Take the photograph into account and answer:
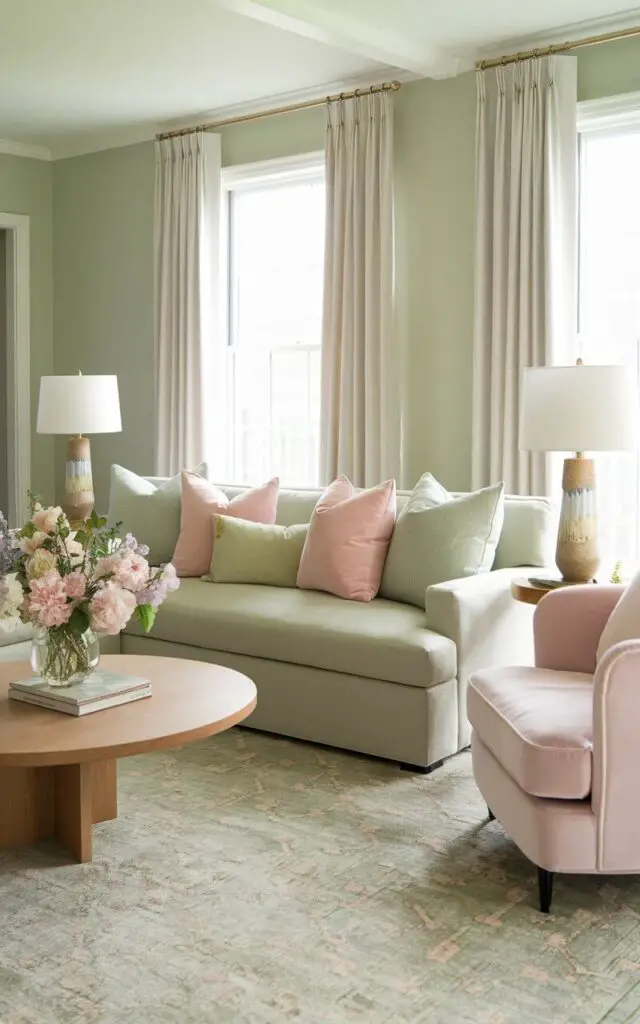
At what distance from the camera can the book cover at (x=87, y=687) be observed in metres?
3.09

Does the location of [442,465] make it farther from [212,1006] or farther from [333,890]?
[212,1006]

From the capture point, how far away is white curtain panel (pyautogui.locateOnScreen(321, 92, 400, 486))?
18.3ft

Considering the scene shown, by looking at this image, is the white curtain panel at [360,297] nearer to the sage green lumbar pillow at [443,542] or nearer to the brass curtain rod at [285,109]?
the brass curtain rod at [285,109]

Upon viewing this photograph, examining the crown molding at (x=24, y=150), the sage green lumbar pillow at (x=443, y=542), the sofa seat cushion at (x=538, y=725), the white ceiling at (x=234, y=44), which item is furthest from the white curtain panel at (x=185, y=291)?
the sofa seat cushion at (x=538, y=725)

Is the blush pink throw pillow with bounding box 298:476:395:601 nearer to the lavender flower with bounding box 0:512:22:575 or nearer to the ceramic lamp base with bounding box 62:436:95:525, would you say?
the lavender flower with bounding box 0:512:22:575

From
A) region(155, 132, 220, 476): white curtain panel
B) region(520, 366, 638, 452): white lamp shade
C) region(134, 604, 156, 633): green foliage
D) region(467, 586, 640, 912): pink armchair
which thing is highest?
region(155, 132, 220, 476): white curtain panel

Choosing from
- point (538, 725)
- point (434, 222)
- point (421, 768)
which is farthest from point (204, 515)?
point (538, 725)

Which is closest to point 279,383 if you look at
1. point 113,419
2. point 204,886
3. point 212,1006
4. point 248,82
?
point 113,419

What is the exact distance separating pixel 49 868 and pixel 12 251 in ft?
16.9

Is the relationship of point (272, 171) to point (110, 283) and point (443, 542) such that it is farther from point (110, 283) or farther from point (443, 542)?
point (443, 542)

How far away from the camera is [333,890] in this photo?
295 centimetres

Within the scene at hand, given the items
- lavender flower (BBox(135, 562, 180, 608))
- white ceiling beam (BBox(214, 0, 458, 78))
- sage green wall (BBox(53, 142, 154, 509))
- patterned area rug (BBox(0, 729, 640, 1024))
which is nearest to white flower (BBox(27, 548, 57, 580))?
lavender flower (BBox(135, 562, 180, 608))

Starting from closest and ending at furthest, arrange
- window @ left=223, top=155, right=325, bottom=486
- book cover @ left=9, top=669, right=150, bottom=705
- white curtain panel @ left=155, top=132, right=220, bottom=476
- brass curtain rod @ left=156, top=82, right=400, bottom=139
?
book cover @ left=9, top=669, right=150, bottom=705, brass curtain rod @ left=156, top=82, right=400, bottom=139, window @ left=223, top=155, right=325, bottom=486, white curtain panel @ left=155, top=132, right=220, bottom=476

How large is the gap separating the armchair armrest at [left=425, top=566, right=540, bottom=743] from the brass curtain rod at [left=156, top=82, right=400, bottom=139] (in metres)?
2.63
